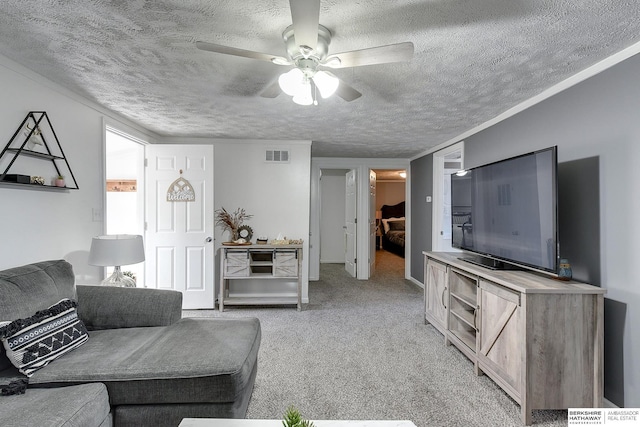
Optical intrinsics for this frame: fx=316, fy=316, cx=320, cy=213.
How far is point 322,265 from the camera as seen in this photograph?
7.21m

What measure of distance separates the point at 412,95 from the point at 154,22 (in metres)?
1.89

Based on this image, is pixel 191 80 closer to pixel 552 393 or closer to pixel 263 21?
pixel 263 21

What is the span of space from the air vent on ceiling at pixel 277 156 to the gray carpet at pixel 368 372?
200 cm

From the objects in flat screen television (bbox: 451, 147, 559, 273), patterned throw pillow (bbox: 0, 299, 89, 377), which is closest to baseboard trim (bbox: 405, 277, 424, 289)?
flat screen television (bbox: 451, 147, 559, 273)

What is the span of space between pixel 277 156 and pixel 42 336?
10.6ft

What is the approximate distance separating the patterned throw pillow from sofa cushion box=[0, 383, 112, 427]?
15cm

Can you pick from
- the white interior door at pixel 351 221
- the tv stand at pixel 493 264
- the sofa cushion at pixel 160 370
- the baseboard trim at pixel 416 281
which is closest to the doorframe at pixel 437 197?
the baseboard trim at pixel 416 281

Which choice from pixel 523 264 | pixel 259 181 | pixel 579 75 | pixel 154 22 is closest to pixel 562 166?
pixel 579 75

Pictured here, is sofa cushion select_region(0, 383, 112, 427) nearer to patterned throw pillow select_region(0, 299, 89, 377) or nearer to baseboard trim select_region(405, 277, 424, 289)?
patterned throw pillow select_region(0, 299, 89, 377)

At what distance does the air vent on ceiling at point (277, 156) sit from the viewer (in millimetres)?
4418

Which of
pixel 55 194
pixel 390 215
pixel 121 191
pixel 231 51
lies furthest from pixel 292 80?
pixel 390 215

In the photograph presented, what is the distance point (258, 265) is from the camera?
13.3ft

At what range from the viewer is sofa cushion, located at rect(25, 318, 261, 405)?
5.23 feet

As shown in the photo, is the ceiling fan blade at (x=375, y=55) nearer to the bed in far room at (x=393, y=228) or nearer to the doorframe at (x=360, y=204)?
the doorframe at (x=360, y=204)
